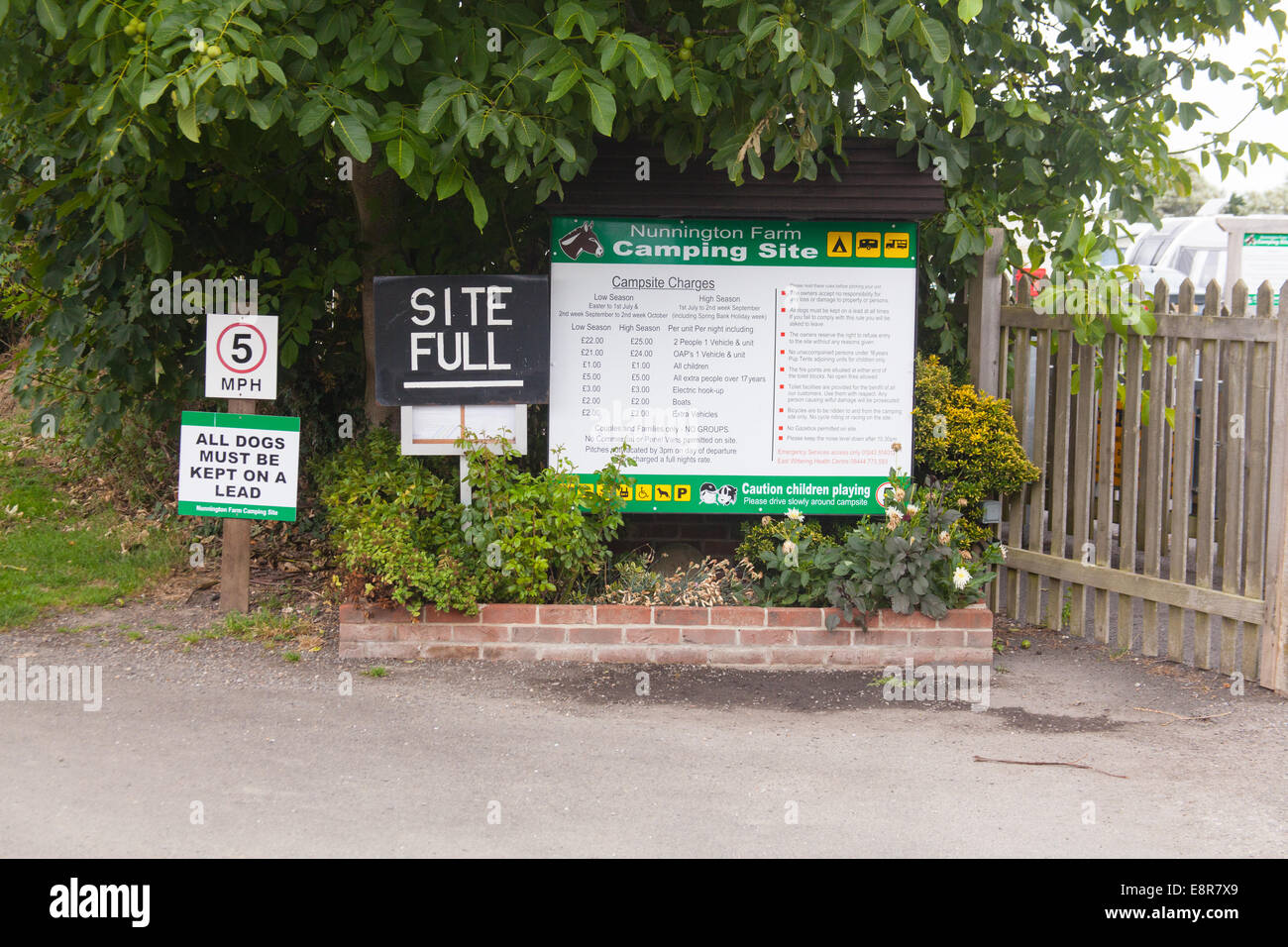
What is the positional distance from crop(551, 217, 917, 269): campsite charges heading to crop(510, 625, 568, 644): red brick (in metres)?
1.95

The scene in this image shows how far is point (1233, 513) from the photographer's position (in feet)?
20.3

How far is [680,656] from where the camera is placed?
6.37 meters

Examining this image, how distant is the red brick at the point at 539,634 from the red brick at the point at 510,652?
0.04m

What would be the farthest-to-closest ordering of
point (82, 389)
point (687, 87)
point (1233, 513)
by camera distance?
1. point (82, 389)
2. point (1233, 513)
3. point (687, 87)

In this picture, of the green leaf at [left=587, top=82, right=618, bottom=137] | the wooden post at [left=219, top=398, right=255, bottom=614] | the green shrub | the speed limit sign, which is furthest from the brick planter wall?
the green leaf at [left=587, top=82, right=618, bottom=137]

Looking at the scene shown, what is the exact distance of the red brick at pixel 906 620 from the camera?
20.9 ft

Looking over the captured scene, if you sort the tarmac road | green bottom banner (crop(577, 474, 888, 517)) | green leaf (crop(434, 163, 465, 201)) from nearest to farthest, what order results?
the tarmac road
green leaf (crop(434, 163, 465, 201))
green bottom banner (crop(577, 474, 888, 517))

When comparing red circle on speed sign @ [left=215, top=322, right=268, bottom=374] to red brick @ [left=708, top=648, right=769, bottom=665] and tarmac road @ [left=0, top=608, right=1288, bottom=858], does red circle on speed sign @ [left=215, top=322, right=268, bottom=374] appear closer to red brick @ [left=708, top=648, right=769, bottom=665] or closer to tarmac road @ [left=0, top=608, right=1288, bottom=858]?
tarmac road @ [left=0, top=608, right=1288, bottom=858]

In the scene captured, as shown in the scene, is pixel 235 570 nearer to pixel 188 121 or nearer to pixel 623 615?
pixel 623 615

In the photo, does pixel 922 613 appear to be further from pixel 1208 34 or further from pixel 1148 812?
pixel 1208 34

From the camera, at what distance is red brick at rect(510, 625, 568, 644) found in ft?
20.8

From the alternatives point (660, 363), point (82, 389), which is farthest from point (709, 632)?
point (82, 389)

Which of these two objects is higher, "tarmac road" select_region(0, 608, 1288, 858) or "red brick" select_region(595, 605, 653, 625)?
"red brick" select_region(595, 605, 653, 625)

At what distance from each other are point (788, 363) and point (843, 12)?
2.21 meters
